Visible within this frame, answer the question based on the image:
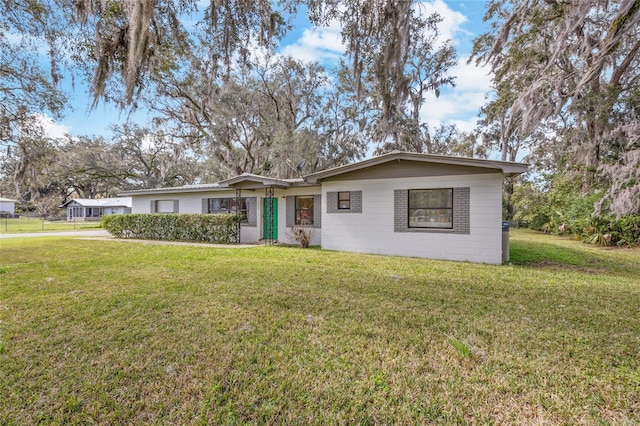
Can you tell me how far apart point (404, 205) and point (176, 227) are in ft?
33.1

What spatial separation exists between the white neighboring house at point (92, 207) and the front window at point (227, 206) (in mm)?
27611

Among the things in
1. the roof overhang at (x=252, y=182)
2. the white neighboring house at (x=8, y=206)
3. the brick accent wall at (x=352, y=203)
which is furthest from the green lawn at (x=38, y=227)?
the brick accent wall at (x=352, y=203)

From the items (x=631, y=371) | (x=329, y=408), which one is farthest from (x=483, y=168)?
(x=329, y=408)

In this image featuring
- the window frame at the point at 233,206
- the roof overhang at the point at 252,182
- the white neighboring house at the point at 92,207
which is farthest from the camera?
the white neighboring house at the point at 92,207

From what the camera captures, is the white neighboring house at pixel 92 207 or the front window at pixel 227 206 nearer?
the front window at pixel 227 206

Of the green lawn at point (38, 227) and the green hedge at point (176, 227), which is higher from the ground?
the green hedge at point (176, 227)

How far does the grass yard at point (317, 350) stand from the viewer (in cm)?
222

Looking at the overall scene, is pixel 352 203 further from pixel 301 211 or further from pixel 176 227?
pixel 176 227

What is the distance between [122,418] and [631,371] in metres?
4.33

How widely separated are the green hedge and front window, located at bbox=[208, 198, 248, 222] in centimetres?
109

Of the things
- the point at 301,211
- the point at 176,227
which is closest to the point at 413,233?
the point at 301,211

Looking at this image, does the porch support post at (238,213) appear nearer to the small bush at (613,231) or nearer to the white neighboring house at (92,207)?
the small bush at (613,231)

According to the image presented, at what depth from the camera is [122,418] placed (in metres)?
2.11

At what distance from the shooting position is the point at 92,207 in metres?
37.1
